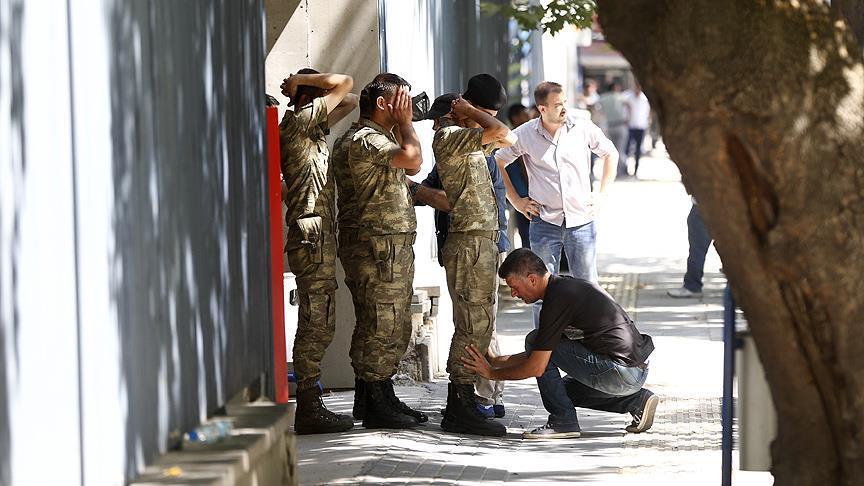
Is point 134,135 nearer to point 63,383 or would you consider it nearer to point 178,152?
point 178,152

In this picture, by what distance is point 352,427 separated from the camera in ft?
26.1

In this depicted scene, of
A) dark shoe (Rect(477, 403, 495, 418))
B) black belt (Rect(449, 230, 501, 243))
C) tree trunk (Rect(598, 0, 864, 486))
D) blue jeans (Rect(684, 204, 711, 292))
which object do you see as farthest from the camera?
blue jeans (Rect(684, 204, 711, 292))

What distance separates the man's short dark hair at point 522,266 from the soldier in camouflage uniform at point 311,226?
98 cm

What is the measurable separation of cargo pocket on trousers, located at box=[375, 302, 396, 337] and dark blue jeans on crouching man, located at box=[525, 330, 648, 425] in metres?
0.75

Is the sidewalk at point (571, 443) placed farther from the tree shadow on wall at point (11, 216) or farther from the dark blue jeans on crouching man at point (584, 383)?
the tree shadow on wall at point (11, 216)

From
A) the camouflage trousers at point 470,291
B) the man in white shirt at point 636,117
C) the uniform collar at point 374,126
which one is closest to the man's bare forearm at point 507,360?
the camouflage trousers at point 470,291

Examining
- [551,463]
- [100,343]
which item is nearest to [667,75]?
[100,343]

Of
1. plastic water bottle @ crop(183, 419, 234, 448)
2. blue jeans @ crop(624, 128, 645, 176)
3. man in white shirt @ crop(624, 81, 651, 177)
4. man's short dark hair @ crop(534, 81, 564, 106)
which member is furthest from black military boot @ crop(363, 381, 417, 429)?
blue jeans @ crop(624, 128, 645, 176)

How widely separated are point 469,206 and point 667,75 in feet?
12.3

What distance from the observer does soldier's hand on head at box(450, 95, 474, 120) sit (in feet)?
25.8

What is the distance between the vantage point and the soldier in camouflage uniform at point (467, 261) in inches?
311

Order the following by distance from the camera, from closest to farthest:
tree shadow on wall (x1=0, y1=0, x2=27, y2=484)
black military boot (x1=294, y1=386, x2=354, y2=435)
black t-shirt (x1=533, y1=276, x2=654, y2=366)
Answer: tree shadow on wall (x1=0, y1=0, x2=27, y2=484) < black t-shirt (x1=533, y1=276, x2=654, y2=366) < black military boot (x1=294, y1=386, x2=354, y2=435)

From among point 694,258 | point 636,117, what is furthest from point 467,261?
point 636,117

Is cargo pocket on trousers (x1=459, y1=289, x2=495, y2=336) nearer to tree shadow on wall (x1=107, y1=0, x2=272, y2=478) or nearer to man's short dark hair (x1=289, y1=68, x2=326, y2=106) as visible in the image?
man's short dark hair (x1=289, y1=68, x2=326, y2=106)
